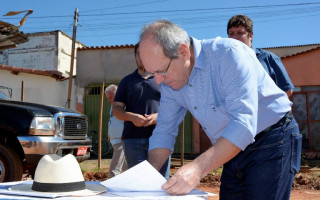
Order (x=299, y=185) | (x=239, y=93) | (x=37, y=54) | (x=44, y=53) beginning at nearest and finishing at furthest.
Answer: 1. (x=239, y=93)
2. (x=299, y=185)
3. (x=44, y=53)
4. (x=37, y=54)

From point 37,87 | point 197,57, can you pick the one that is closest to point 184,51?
point 197,57

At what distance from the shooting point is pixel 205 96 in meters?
1.87

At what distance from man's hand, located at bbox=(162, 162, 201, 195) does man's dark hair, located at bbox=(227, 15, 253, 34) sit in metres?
2.20

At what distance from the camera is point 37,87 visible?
17.6 m

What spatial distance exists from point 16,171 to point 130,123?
275cm

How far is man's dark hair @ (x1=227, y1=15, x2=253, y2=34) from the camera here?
3.47 metres

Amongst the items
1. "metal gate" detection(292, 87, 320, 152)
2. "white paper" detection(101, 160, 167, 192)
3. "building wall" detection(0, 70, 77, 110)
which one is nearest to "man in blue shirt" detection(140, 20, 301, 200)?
"white paper" detection(101, 160, 167, 192)

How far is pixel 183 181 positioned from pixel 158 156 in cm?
54

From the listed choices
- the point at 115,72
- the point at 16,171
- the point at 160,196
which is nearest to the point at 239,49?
the point at 160,196

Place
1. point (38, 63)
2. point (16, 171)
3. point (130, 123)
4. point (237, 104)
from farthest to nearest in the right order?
1. point (38, 63)
2. point (16, 171)
3. point (130, 123)
4. point (237, 104)

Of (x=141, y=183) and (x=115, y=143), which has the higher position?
(x=141, y=183)

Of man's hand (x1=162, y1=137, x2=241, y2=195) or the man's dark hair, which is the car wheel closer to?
the man's dark hair

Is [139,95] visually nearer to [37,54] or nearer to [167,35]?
[167,35]

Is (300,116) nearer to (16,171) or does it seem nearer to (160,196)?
(16,171)
